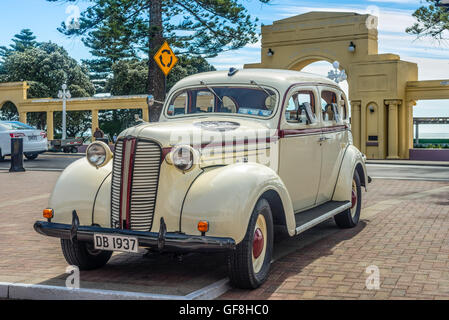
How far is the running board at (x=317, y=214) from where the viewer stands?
6223 mm

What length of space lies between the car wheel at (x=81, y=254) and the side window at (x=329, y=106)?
337 centimetres

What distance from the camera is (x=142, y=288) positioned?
5016 millimetres

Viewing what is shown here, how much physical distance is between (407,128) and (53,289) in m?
27.5

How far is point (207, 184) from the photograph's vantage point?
5.04 metres

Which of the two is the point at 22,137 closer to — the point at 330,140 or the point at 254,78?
the point at 330,140

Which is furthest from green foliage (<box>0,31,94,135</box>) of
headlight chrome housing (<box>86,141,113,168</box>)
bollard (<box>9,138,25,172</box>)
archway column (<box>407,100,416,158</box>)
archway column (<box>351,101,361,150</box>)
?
headlight chrome housing (<box>86,141,113,168</box>)

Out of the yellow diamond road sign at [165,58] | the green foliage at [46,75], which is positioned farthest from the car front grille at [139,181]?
the green foliage at [46,75]

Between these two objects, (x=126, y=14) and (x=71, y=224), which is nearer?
(x=71, y=224)

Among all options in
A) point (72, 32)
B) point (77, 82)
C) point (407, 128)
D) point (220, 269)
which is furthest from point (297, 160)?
point (77, 82)

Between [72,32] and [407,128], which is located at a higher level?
[72,32]

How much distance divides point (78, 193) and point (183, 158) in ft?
3.72

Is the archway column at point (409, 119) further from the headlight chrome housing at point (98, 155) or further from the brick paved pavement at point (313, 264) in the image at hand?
the headlight chrome housing at point (98, 155)
